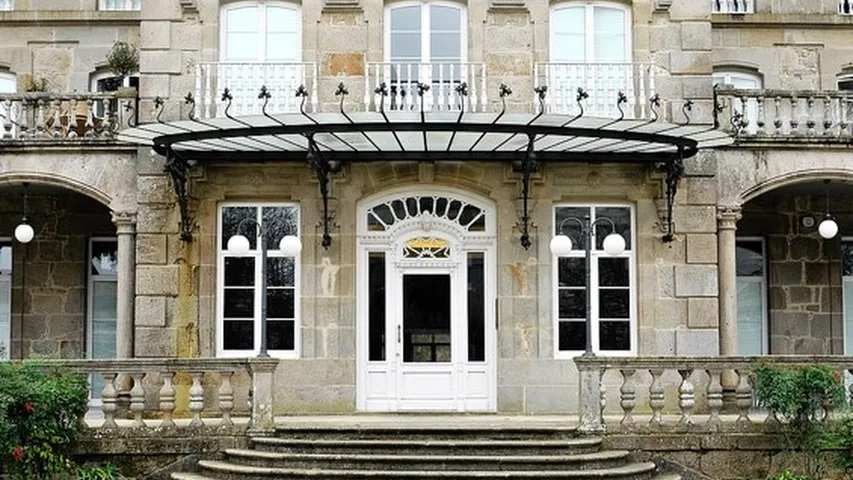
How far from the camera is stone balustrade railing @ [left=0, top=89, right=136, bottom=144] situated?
1542 centimetres

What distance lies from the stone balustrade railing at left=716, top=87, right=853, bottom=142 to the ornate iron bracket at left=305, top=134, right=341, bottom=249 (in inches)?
204

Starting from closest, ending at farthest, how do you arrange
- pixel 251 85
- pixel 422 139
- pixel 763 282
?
pixel 422 139 < pixel 251 85 < pixel 763 282

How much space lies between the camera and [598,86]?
15273mm

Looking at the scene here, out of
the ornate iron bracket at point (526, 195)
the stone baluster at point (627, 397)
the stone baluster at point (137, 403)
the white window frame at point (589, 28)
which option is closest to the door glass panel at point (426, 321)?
the ornate iron bracket at point (526, 195)

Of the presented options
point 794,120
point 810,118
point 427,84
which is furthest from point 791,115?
point 427,84

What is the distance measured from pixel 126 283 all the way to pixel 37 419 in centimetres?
350

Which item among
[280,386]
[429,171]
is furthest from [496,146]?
[280,386]

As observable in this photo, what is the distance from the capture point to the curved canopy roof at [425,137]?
13.3 m

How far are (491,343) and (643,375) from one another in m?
2.01

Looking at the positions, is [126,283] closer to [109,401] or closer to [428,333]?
[109,401]

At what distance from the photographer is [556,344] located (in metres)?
15.3

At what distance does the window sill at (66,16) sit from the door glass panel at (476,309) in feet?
22.7

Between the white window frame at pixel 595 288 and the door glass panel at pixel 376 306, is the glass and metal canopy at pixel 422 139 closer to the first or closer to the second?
the white window frame at pixel 595 288

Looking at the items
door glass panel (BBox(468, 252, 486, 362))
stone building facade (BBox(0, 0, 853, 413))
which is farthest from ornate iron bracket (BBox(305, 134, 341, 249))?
door glass panel (BBox(468, 252, 486, 362))
